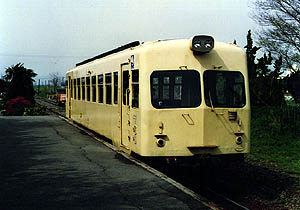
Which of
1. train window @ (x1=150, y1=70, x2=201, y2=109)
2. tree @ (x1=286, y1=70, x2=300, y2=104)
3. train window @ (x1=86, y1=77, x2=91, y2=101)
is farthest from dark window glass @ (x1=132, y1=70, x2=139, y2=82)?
tree @ (x1=286, y1=70, x2=300, y2=104)

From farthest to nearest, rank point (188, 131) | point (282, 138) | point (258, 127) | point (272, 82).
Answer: point (272, 82) < point (258, 127) < point (282, 138) < point (188, 131)

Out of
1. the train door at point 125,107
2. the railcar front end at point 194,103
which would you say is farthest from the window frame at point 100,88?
the railcar front end at point 194,103

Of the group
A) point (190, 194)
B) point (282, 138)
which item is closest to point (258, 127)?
point (282, 138)

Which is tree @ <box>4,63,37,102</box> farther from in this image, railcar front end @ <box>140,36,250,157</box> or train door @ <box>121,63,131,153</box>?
railcar front end @ <box>140,36,250,157</box>

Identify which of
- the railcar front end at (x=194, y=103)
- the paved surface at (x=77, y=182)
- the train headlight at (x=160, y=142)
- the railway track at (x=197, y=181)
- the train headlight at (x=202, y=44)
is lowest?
the railway track at (x=197, y=181)

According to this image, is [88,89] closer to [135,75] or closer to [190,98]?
[135,75]

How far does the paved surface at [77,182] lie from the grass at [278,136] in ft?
18.2

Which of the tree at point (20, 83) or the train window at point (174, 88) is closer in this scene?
the train window at point (174, 88)

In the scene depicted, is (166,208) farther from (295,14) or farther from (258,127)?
(295,14)

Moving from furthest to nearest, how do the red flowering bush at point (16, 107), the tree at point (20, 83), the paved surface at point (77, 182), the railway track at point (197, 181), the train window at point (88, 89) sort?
the tree at point (20, 83)
the red flowering bush at point (16, 107)
the train window at point (88, 89)
the railway track at point (197, 181)
the paved surface at point (77, 182)

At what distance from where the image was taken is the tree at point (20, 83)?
150 ft

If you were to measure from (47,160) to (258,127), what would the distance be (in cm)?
1235

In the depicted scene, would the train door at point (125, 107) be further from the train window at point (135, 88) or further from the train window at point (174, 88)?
the train window at point (174, 88)

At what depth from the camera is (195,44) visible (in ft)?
30.2
